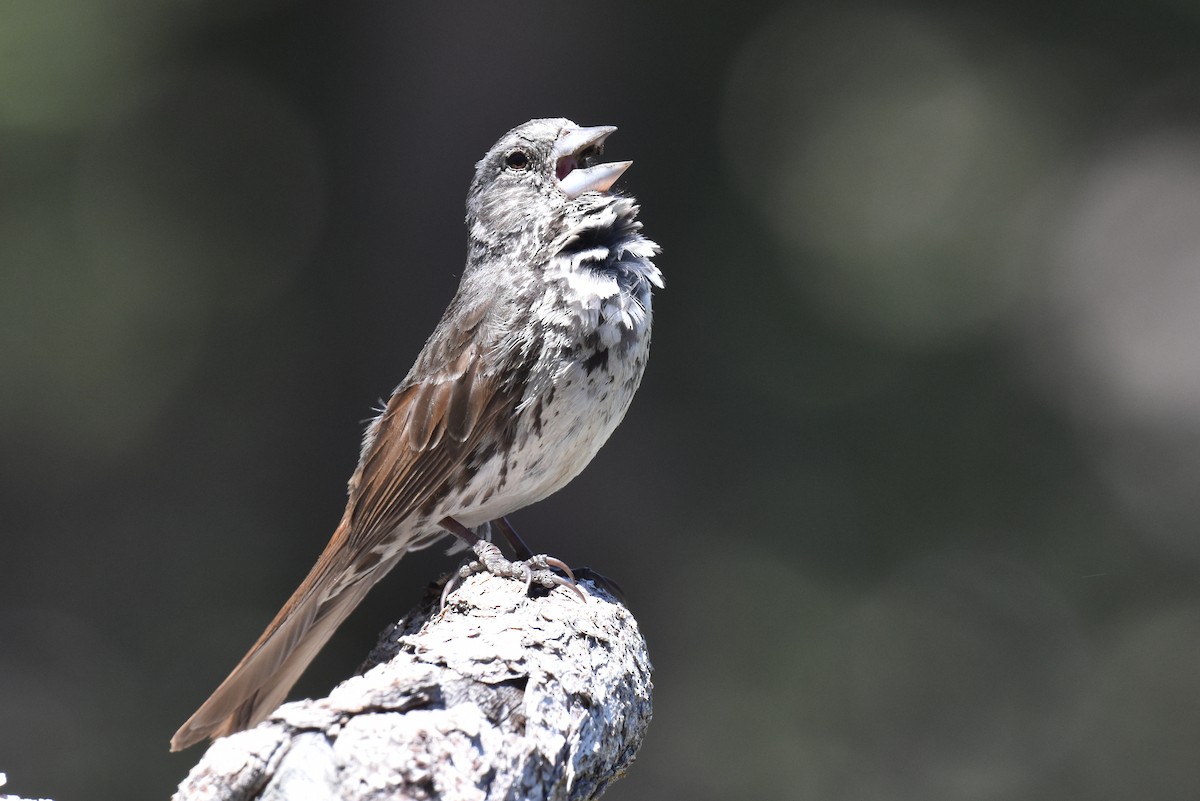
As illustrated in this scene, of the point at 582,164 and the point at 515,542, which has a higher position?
the point at 582,164

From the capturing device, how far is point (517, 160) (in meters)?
3.36

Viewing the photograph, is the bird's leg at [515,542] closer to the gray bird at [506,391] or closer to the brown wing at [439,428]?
the gray bird at [506,391]

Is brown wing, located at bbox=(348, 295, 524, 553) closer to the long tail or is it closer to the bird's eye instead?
the long tail

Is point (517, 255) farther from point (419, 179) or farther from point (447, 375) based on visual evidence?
point (419, 179)

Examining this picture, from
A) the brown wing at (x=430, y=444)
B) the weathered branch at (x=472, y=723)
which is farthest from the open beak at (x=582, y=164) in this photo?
the weathered branch at (x=472, y=723)

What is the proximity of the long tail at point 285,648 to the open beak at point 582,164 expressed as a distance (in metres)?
1.05

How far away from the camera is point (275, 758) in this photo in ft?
5.85

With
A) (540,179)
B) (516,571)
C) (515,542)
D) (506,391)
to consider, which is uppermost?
(540,179)

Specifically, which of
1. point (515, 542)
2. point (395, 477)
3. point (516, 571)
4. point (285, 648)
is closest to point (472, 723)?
point (516, 571)

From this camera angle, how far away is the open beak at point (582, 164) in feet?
10.5

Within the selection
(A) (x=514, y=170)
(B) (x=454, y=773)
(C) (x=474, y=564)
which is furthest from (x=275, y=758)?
(A) (x=514, y=170)

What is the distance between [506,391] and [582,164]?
723 mm

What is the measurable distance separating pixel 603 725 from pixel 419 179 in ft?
13.3

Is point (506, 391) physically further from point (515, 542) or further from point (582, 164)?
point (582, 164)
